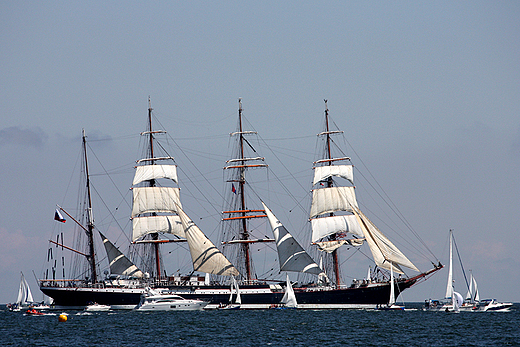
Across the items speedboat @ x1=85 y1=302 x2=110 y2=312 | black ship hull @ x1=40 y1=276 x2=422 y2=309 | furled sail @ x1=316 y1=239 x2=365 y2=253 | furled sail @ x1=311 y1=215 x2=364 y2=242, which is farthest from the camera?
furled sail @ x1=311 y1=215 x2=364 y2=242

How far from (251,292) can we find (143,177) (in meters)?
30.3

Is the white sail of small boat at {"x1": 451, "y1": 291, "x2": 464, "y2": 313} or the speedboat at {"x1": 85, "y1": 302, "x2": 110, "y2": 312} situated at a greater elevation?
the speedboat at {"x1": 85, "y1": 302, "x2": 110, "y2": 312}

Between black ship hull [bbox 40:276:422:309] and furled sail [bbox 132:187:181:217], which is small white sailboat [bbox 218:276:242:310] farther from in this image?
furled sail [bbox 132:187:181:217]

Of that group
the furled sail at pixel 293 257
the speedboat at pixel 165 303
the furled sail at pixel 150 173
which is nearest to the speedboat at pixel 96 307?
the speedboat at pixel 165 303

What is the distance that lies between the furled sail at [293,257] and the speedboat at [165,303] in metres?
14.5

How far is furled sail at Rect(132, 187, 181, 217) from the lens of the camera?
451 feet

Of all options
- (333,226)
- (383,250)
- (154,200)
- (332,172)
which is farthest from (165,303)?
(332,172)

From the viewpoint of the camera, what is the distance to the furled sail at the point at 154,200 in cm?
13738

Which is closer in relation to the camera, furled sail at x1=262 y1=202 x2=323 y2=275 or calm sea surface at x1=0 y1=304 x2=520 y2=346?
calm sea surface at x1=0 y1=304 x2=520 y2=346

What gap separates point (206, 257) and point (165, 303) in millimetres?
11524

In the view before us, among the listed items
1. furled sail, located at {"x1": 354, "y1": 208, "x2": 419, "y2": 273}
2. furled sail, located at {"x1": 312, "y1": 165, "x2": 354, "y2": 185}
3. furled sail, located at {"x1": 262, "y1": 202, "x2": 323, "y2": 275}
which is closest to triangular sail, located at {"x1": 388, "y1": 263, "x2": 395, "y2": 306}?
furled sail, located at {"x1": 354, "y1": 208, "x2": 419, "y2": 273}

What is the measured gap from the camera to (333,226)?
131 metres

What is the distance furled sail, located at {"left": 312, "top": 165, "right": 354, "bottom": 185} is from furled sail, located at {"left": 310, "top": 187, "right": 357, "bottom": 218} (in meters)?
2.07

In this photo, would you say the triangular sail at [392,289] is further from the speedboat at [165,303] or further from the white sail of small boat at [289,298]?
the speedboat at [165,303]
